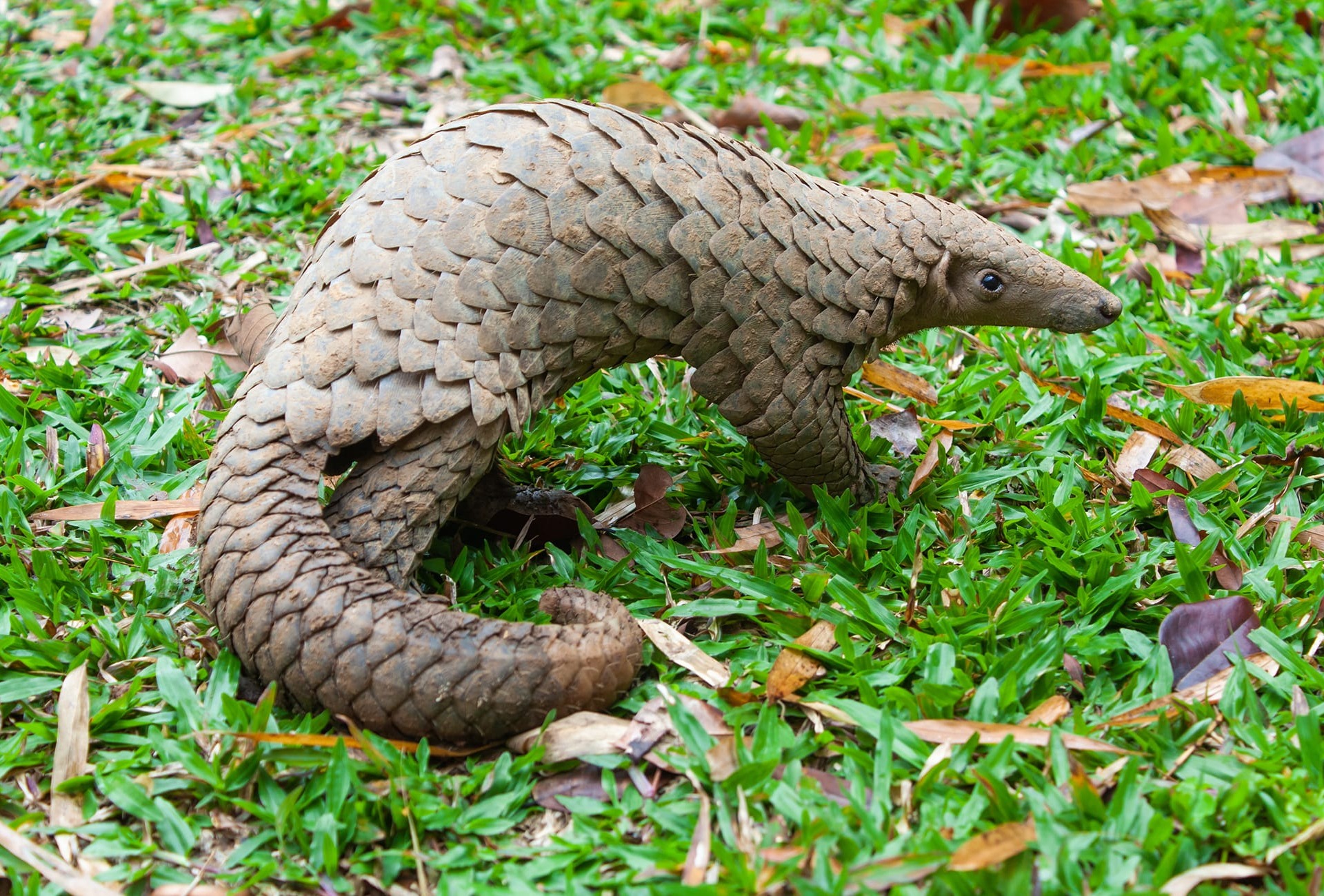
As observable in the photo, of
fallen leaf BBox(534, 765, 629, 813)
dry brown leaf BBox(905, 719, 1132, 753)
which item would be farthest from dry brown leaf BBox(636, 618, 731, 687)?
dry brown leaf BBox(905, 719, 1132, 753)

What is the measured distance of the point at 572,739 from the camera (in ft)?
8.32

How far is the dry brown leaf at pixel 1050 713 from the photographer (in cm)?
260

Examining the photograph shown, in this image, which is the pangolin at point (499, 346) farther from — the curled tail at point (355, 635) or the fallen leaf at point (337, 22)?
the fallen leaf at point (337, 22)

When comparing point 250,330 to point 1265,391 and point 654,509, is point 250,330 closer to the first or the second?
point 654,509

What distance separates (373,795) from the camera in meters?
2.40

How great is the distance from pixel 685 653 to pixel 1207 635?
1249 mm

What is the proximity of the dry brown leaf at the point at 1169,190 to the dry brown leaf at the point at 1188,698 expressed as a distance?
2.61 m

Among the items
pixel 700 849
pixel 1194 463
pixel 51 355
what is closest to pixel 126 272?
pixel 51 355

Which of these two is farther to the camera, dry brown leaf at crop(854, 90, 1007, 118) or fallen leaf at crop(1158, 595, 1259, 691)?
dry brown leaf at crop(854, 90, 1007, 118)

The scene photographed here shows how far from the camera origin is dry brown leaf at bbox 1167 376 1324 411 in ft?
12.3

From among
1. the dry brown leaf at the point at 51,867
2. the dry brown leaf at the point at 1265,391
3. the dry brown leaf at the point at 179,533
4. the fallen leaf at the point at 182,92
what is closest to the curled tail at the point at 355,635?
the dry brown leaf at the point at 51,867

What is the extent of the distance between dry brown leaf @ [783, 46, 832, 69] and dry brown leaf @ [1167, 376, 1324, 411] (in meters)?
2.82

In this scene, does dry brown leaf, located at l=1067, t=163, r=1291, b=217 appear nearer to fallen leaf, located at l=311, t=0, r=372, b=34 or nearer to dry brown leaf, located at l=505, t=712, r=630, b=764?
dry brown leaf, located at l=505, t=712, r=630, b=764

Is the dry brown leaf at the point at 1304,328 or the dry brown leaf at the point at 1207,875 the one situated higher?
the dry brown leaf at the point at 1304,328
